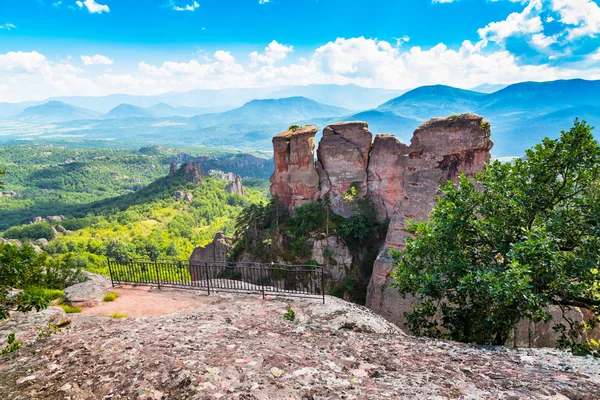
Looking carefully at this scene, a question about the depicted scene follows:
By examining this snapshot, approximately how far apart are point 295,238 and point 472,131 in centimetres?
1637

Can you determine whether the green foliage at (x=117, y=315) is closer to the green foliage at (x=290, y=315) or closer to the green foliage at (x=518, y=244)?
the green foliage at (x=290, y=315)

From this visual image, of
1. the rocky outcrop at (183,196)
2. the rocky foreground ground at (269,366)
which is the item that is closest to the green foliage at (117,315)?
the rocky foreground ground at (269,366)

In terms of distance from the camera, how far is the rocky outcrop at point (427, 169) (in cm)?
2292

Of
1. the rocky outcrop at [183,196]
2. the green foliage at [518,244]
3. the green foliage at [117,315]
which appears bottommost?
the rocky outcrop at [183,196]

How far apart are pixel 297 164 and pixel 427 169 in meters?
12.6

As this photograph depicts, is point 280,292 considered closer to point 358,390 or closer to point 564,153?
point 358,390

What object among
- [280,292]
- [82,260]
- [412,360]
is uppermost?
[412,360]

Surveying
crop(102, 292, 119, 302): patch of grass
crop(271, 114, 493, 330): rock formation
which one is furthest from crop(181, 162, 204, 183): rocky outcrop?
crop(102, 292, 119, 302): patch of grass

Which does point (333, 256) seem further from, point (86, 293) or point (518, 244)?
point (518, 244)

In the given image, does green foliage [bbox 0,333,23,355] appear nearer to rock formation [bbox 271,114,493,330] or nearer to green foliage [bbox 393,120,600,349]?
green foliage [bbox 393,120,600,349]

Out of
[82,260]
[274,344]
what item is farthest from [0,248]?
[82,260]

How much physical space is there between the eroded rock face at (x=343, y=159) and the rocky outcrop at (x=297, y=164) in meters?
1.03

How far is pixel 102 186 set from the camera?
5108 inches

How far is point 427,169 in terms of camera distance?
24.4 meters
